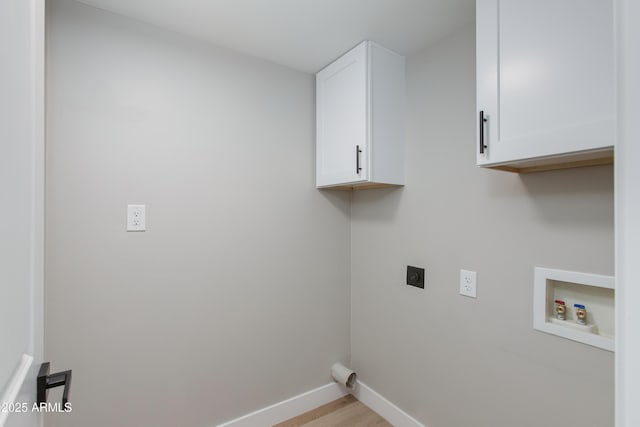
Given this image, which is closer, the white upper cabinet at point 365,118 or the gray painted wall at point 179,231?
the gray painted wall at point 179,231

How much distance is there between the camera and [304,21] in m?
1.51

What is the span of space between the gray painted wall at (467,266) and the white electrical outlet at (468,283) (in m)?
0.03

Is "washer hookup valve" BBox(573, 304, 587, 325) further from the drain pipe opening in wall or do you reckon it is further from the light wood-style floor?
the drain pipe opening in wall

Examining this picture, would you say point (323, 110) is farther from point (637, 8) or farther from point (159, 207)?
point (637, 8)

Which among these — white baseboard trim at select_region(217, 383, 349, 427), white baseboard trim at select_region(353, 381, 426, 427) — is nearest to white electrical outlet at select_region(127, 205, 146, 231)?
white baseboard trim at select_region(217, 383, 349, 427)

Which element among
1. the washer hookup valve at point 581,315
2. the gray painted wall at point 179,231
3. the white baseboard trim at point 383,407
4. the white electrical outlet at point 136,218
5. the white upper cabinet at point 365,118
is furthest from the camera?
the white baseboard trim at point 383,407

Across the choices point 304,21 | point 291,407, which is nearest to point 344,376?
point 291,407

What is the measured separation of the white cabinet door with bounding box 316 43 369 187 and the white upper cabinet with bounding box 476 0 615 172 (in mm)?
643

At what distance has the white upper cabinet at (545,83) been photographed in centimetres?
90

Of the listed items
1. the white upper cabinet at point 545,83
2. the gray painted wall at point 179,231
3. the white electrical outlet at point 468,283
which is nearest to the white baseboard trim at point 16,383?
the gray painted wall at point 179,231

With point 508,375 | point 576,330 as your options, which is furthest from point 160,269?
point 576,330

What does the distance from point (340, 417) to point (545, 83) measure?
6.80 ft

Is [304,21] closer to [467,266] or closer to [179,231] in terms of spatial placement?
[179,231]

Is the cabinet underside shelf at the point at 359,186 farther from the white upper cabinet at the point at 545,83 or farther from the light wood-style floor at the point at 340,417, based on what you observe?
the light wood-style floor at the point at 340,417
